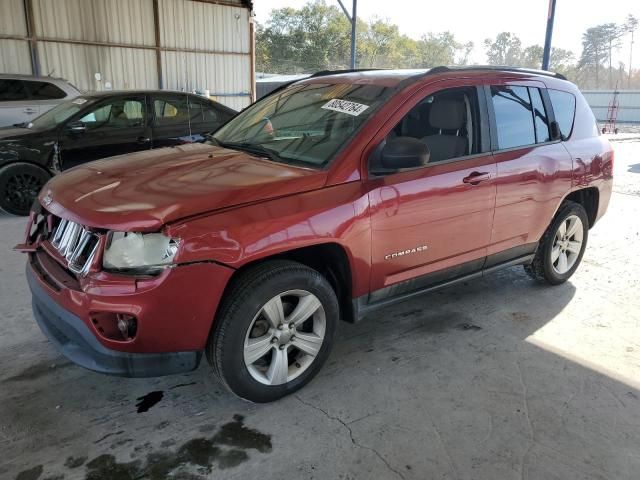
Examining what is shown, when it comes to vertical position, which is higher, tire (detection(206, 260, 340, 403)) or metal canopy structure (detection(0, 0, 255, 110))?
metal canopy structure (detection(0, 0, 255, 110))

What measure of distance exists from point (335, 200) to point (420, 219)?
658mm

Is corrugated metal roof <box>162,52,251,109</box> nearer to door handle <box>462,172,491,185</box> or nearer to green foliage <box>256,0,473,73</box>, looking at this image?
door handle <box>462,172,491,185</box>

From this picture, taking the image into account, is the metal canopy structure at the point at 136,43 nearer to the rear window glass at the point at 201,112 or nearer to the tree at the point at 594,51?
the rear window glass at the point at 201,112

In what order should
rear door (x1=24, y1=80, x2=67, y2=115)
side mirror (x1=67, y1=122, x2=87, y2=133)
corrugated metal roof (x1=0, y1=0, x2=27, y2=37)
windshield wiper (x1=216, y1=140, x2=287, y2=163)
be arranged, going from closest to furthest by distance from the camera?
windshield wiper (x1=216, y1=140, x2=287, y2=163) → side mirror (x1=67, y1=122, x2=87, y2=133) → rear door (x1=24, y1=80, x2=67, y2=115) → corrugated metal roof (x1=0, y1=0, x2=27, y2=37)

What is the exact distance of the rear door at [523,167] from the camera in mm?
3703

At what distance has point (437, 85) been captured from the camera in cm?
339

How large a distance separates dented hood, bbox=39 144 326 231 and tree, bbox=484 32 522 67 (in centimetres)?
9217

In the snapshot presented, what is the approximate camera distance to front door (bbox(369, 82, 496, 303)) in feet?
10.1

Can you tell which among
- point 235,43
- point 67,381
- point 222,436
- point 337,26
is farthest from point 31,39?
point 337,26

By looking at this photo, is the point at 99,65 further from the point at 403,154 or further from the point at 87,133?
the point at 403,154

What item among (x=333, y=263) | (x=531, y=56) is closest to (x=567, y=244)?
(x=333, y=263)

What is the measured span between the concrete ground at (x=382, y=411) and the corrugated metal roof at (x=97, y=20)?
10813 millimetres

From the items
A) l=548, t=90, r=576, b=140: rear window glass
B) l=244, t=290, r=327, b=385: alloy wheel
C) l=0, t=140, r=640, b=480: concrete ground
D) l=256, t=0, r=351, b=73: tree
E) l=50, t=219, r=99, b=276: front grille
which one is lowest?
l=0, t=140, r=640, b=480: concrete ground

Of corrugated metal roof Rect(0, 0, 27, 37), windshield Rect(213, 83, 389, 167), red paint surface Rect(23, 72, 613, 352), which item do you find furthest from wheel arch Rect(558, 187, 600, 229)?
corrugated metal roof Rect(0, 0, 27, 37)
